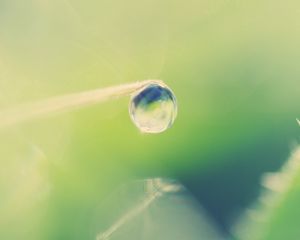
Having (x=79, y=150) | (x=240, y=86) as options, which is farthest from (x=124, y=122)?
(x=240, y=86)

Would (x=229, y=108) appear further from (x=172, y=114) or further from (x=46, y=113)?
(x=46, y=113)

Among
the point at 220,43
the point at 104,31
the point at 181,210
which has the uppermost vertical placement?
the point at 104,31

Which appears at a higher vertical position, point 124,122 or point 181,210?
point 124,122

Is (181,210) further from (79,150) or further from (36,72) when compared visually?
(36,72)
